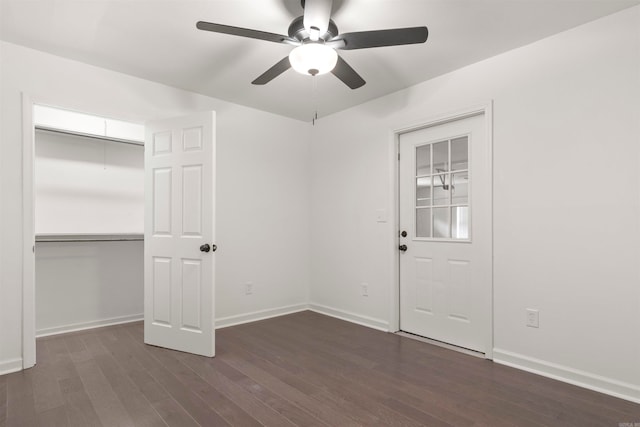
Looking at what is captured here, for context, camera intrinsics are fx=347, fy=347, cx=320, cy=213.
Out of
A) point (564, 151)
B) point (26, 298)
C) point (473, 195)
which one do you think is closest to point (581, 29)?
point (564, 151)

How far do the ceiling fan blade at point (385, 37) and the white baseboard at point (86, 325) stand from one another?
3757 mm

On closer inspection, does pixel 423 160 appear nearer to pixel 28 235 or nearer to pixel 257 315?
pixel 257 315

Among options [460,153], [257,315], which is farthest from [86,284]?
[460,153]

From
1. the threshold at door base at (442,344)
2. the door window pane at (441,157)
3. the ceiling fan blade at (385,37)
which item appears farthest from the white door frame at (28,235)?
the door window pane at (441,157)

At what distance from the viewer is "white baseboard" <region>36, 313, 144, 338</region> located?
3.50 m

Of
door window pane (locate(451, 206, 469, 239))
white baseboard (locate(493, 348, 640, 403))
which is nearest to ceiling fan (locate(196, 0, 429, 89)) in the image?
door window pane (locate(451, 206, 469, 239))

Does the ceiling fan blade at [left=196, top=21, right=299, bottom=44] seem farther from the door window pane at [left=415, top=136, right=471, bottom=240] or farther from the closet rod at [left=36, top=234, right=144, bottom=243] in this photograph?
the closet rod at [left=36, top=234, right=144, bottom=243]

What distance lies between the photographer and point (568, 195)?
2.52 m

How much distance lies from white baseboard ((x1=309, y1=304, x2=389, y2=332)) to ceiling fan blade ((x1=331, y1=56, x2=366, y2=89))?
246cm

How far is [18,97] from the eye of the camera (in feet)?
8.98

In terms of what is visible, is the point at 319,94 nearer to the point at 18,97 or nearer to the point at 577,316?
the point at 18,97

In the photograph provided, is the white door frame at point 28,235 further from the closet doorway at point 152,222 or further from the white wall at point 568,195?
the white wall at point 568,195

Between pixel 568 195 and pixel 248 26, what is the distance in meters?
2.59

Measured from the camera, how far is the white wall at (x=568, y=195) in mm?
2283
